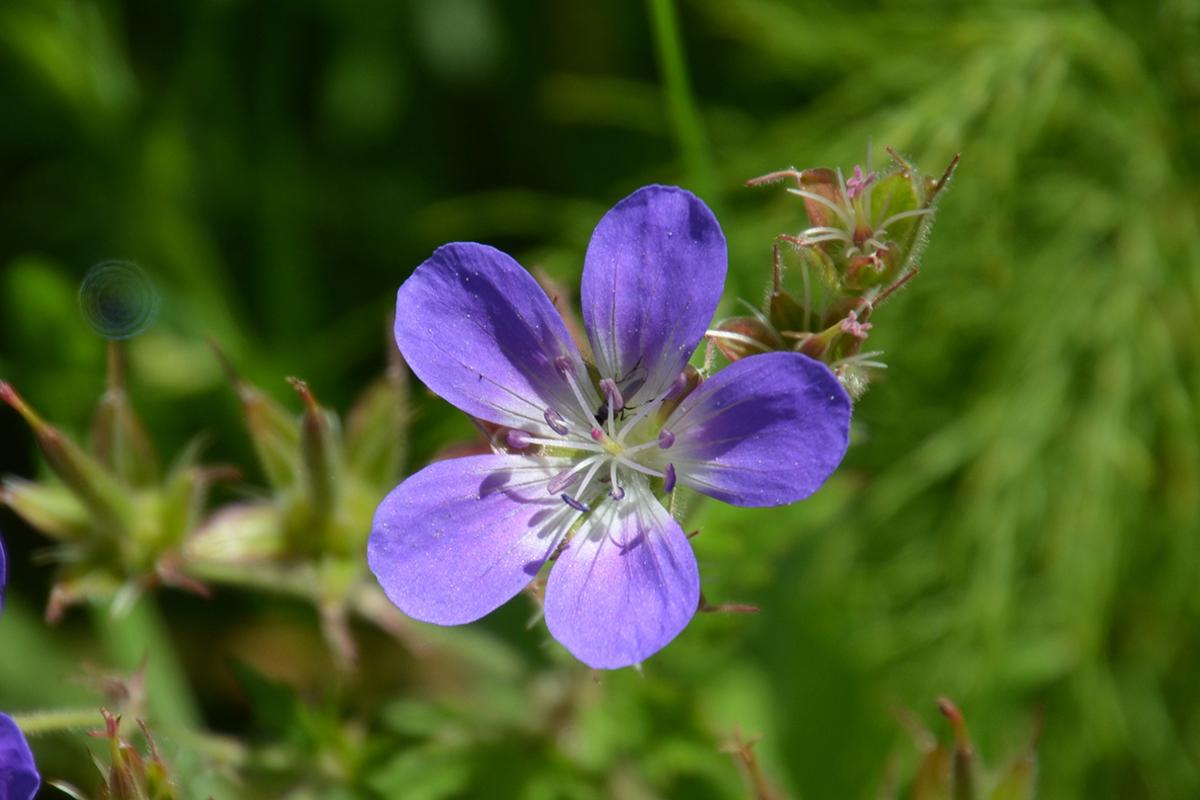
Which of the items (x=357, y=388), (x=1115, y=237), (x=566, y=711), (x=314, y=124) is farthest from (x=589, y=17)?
(x=566, y=711)

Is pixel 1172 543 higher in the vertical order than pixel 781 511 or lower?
lower

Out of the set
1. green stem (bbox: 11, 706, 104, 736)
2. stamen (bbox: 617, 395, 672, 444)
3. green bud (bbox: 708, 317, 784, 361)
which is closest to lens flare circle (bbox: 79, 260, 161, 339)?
green stem (bbox: 11, 706, 104, 736)

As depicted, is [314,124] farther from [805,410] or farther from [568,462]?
[805,410]

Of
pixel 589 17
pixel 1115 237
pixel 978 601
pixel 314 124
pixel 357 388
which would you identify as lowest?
pixel 978 601

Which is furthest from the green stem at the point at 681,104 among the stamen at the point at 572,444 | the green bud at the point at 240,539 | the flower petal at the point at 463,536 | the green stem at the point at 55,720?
the green stem at the point at 55,720

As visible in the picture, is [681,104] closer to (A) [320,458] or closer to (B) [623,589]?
(A) [320,458]

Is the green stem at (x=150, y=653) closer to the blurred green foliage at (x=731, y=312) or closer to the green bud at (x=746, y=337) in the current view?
the blurred green foliage at (x=731, y=312)

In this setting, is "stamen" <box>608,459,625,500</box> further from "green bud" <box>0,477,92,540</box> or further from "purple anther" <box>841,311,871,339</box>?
"green bud" <box>0,477,92,540</box>
